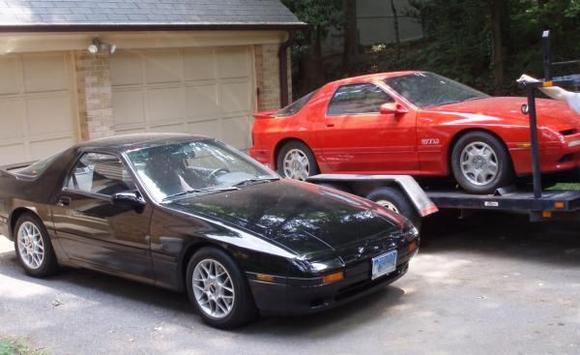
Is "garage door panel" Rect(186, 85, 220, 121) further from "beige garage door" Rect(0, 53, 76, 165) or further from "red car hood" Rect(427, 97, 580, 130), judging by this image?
"red car hood" Rect(427, 97, 580, 130)

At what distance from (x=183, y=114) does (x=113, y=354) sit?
9.92 m

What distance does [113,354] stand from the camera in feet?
17.1

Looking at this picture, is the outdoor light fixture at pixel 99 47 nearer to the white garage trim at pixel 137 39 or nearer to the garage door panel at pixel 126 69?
the white garage trim at pixel 137 39

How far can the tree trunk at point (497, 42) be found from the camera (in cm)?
1620

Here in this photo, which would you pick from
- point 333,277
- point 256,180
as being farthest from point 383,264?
point 256,180

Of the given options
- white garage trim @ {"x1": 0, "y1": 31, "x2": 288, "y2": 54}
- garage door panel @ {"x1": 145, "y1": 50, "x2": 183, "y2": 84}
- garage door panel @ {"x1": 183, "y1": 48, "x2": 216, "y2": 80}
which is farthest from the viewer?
garage door panel @ {"x1": 183, "y1": 48, "x2": 216, "y2": 80}

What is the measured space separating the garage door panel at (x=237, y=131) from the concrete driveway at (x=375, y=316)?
8389mm

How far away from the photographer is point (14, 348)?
500 cm

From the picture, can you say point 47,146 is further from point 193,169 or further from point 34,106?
point 193,169

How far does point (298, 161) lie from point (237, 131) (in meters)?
6.98

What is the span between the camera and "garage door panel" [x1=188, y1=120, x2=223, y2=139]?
49.5 ft

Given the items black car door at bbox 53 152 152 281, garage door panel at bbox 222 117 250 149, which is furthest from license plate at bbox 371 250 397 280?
garage door panel at bbox 222 117 250 149

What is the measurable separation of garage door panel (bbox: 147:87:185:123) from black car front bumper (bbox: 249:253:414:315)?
935 cm

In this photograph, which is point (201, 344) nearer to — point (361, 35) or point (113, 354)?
point (113, 354)
